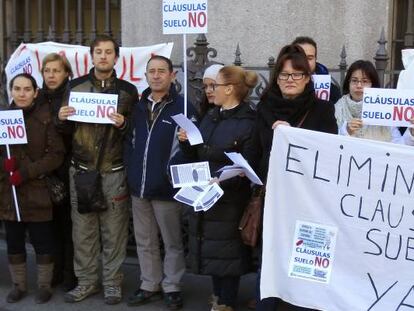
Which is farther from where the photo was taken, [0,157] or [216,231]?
[0,157]

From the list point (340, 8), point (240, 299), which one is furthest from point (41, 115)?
point (340, 8)

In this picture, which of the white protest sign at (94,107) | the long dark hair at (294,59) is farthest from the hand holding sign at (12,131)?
the long dark hair at (294,59)

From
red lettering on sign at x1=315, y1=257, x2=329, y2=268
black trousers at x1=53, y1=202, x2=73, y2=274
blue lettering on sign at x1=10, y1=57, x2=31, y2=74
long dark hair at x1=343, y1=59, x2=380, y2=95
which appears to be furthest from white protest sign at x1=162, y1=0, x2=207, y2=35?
blue lettering on sign at x1=10, y1=57, x2=31, y2=74

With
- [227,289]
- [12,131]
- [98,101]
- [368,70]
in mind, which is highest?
[368,70]

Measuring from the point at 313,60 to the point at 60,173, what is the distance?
2134 mm

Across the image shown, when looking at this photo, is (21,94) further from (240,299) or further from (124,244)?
(240,299)

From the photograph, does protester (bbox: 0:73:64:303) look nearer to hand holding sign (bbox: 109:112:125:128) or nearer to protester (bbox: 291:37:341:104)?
hand holding sign (bbox: 109:112:125:128)

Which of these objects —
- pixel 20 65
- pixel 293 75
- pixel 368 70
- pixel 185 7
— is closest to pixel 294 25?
pixel 185 7

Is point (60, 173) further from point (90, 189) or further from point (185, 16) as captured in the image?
point (185, 16)

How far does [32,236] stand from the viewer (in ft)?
17.7

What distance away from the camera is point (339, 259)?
13.6 ft

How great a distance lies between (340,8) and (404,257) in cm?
382

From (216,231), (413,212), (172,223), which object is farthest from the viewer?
(172,223)

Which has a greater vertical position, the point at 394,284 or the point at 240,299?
the point at 394,284
